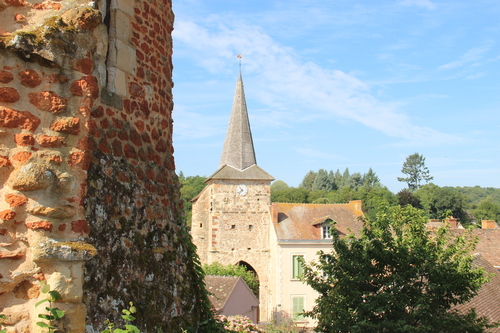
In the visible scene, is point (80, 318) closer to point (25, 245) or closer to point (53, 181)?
point (25, 245)

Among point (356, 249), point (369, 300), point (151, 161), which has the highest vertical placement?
point (151, 161)

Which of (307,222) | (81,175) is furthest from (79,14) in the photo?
(307,222)

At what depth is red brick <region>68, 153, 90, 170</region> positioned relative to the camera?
9.66 ft

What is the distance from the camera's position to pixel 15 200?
8.91ft

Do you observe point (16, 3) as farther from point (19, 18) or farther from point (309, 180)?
point (309, 180)

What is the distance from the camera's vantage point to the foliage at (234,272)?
29.0 metres

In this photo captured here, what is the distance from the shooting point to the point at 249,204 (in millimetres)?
32375

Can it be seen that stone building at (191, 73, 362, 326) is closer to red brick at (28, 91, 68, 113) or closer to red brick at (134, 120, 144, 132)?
red brick at (134, 120, 144, 132)

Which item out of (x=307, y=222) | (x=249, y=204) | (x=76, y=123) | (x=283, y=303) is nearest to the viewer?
(x=76, y=123)

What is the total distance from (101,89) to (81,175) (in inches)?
33.0

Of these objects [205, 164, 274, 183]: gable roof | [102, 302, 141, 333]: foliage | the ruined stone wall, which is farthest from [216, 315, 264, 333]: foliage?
[205, 164, 274, 183]: gable roof

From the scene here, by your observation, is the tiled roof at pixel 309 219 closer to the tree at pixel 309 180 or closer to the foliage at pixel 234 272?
the foliage at pixel 234 272

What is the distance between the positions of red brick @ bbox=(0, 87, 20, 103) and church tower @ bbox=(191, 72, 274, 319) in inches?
1153

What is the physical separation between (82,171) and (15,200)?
1.45 feet
